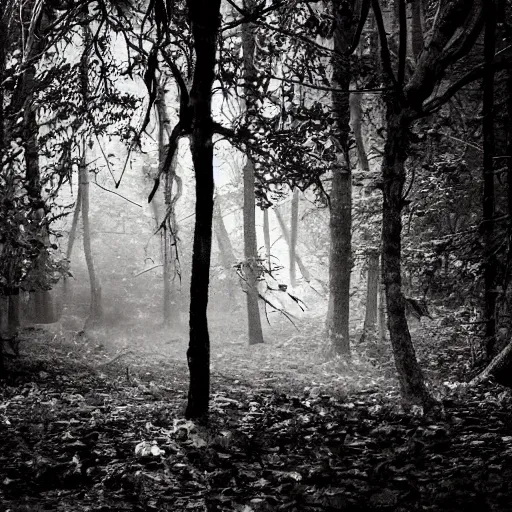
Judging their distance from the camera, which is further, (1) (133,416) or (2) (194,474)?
(1) (133,416)

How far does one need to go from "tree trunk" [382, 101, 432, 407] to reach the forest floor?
0.33m

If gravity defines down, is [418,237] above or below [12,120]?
below

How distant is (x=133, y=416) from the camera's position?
19.1 feet

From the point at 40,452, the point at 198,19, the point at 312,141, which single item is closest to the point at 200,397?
the point at 40,452

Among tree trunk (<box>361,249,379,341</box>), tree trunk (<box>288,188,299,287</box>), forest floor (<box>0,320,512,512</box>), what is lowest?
forest floor (<box>0,320,512,512</box>)

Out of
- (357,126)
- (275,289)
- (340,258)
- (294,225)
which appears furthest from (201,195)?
(294,225)

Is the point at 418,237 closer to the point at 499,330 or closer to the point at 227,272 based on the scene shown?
the point at 499,330

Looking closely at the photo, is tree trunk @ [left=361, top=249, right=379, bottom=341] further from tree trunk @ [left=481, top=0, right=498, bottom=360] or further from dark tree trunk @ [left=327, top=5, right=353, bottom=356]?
tree trunk @ [left=481, top=0, right=498, bottom=360]

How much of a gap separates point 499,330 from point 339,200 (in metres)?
6.27

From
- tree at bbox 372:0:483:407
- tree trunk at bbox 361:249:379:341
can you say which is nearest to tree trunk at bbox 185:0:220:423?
tree at bbox 372:0:483:407

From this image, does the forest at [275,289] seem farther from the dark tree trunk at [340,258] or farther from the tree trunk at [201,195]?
the dark tree trunk at [340,258]

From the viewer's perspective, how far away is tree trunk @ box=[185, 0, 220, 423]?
4.89m

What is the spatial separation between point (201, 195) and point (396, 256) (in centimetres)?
254

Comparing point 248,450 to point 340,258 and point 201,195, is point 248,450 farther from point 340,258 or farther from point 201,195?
point 340,258
